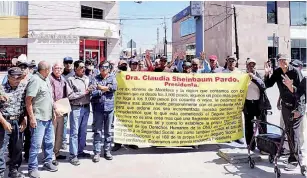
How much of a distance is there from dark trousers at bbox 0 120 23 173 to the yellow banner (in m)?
1.70

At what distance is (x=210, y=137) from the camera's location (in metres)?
5.82

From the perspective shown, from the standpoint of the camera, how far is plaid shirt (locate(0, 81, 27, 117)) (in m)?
4.28

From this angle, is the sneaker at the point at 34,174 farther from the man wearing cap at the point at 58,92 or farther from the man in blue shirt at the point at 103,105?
the man in blue shirt at the point at 103,105

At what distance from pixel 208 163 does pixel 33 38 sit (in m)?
24.8

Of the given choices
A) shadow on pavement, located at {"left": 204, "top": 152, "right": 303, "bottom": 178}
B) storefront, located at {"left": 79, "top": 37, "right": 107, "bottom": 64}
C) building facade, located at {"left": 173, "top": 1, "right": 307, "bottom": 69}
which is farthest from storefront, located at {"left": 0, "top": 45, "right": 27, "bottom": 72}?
shadow on pavement, located at {"left": 204, "top": 152, "right": 303, "bottom": 178}

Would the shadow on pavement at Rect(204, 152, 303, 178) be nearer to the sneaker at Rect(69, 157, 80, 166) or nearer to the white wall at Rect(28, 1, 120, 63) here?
the sneaker at Rect(69, 157, 80, 166)

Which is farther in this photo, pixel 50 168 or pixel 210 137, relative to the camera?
pixel 210 137

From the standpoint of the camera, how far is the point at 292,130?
185 inches

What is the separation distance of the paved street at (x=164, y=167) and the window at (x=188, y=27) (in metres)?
44.5

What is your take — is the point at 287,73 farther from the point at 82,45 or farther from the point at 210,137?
the point at 82,45

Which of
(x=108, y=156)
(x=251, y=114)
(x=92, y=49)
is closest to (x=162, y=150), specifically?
(x=108, y=156)

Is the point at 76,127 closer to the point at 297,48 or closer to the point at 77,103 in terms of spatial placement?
the point at 77,103

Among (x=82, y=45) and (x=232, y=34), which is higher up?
(x=232, y=34)

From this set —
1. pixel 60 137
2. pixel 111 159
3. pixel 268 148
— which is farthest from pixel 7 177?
pixel 268 148
